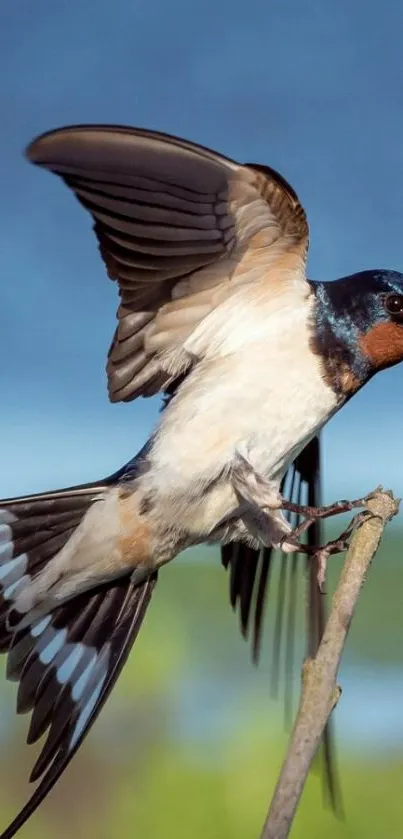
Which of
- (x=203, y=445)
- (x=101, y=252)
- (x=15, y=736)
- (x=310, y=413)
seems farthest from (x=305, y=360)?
(x=15, y=736)

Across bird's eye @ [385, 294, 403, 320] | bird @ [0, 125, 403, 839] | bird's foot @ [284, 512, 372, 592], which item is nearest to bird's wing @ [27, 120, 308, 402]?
bird @ [0, 125, 403, 839]

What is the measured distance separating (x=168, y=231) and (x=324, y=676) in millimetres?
595

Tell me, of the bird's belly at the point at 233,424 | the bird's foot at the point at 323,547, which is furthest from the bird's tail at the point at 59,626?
the bird's foot at the point at 323,547

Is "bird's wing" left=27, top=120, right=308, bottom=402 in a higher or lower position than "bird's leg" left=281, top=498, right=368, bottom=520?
higher

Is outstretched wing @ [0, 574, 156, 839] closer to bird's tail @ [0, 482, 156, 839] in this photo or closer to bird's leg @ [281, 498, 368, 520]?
bird's tail @ [0, 482, 156, 839]

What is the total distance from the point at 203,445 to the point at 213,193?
32cm

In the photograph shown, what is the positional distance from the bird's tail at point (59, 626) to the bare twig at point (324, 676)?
0.47 metres

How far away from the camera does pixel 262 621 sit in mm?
1876

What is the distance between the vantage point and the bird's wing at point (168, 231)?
123 centimetres

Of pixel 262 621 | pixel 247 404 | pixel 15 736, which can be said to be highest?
pixel 247 404

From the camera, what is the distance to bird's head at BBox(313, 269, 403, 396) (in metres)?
1.47

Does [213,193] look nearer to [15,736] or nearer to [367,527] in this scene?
[367,527]

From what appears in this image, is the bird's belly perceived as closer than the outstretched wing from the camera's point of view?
Yes

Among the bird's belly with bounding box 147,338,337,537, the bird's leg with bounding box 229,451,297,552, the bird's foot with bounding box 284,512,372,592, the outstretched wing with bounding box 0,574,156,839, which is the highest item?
the bird's belly with bounding box 147,338,337,537
